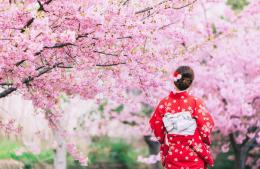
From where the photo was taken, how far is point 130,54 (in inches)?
293

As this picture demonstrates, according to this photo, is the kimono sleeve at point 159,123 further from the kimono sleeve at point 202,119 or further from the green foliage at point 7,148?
the green foliage at point 7,148

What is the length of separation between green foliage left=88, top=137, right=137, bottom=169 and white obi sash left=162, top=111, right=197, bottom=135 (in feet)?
37.6

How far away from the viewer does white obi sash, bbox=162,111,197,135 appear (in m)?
6.10

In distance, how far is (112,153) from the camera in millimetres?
18422

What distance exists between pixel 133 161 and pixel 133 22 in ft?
39.4

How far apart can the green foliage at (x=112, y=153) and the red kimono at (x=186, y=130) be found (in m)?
11.4

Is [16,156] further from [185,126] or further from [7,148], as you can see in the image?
[185,126]

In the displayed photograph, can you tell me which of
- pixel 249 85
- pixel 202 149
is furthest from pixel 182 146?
pixel 249 85

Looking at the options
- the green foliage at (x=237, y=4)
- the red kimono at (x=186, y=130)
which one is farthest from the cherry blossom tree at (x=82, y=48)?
the green foliage at (x=237, y=4)

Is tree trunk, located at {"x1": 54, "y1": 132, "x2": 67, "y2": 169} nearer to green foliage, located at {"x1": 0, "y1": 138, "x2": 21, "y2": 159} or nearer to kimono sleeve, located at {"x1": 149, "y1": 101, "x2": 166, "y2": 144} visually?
green foliage, located at {"x1": 0, "y1": 138, "x2": 21, "y2": 159}

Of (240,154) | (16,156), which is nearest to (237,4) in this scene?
(240,154)

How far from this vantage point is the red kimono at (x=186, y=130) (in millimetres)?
6105

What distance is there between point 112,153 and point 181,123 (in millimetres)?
12486

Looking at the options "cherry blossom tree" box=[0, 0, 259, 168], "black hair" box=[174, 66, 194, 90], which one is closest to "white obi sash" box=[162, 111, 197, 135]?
"black hair" box=[174, 66, 194, 90]
